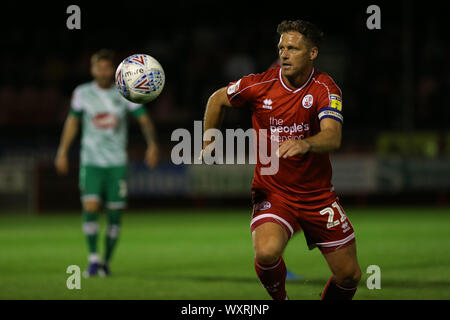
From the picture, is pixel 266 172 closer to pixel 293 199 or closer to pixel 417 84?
pixel 293 199

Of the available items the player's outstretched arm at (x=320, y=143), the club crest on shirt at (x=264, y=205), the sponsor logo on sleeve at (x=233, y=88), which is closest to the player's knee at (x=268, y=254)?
the club crest on shirt at (x=264, y=205)

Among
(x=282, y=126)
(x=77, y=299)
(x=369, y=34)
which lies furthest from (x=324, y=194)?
(x=369, y=34)

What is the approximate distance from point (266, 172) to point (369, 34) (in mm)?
16241

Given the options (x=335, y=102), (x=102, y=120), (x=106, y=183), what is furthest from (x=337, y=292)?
(x=102, y=120)

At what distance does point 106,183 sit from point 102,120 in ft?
2.45

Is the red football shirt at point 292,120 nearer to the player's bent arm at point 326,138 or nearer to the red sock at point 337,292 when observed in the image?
the player's bent arm at point 326,138

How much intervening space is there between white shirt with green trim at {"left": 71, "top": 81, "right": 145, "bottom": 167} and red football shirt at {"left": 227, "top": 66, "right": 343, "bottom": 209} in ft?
11.2

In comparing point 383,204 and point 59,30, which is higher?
point 59,30

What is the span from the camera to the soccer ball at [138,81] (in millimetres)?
6387

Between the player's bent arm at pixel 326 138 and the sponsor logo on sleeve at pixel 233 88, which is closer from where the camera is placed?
the player's bent arm at pixel 326 138

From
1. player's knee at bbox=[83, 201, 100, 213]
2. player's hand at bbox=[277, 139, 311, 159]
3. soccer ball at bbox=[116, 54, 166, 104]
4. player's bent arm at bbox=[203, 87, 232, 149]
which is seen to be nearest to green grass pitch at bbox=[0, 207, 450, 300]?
player's knee at bbox=[83, 201, 100, 213]

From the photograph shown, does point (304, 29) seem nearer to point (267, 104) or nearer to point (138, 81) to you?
point (267, 104)

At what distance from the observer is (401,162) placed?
18031 mm

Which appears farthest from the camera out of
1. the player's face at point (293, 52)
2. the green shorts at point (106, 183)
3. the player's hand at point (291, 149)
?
the green shorts at point (106, 183)
